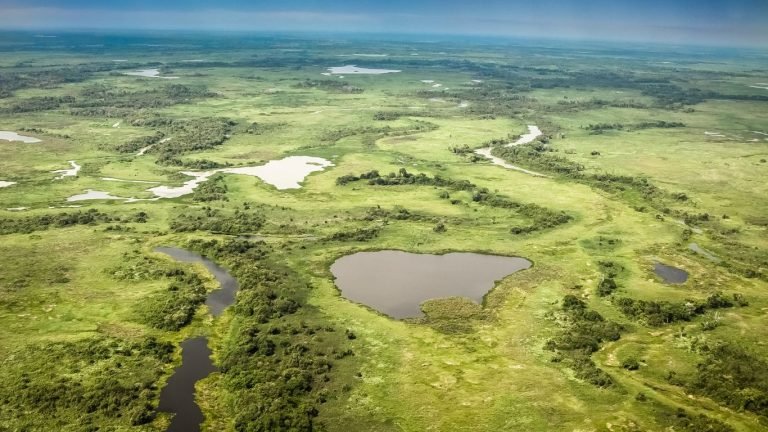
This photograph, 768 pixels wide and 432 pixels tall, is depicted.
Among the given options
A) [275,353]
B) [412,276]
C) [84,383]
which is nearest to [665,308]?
[412,276]

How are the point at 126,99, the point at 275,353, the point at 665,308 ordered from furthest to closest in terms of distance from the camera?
the point at 126,99 → the point at 665,308 → the point at 275,353

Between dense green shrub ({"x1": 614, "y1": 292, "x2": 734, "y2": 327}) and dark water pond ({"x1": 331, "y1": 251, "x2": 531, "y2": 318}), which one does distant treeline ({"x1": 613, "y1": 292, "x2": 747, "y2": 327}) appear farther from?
dark water pond ({"x1": 331, "y1": 251, "x2": 531, "y2": 318})

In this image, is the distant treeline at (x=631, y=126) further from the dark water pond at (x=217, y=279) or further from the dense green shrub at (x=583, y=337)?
the dark water pond at (x=217, y=279)

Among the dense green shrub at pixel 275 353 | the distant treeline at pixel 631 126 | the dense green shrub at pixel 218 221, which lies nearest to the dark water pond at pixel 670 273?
the dense green shrub at pixel 275 353

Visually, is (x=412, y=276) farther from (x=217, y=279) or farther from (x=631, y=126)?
(x=631, y=126)

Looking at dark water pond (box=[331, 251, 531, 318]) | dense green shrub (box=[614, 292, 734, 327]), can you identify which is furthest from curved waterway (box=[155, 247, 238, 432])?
dense green shrub (box=[614, 292, 734, 327])
